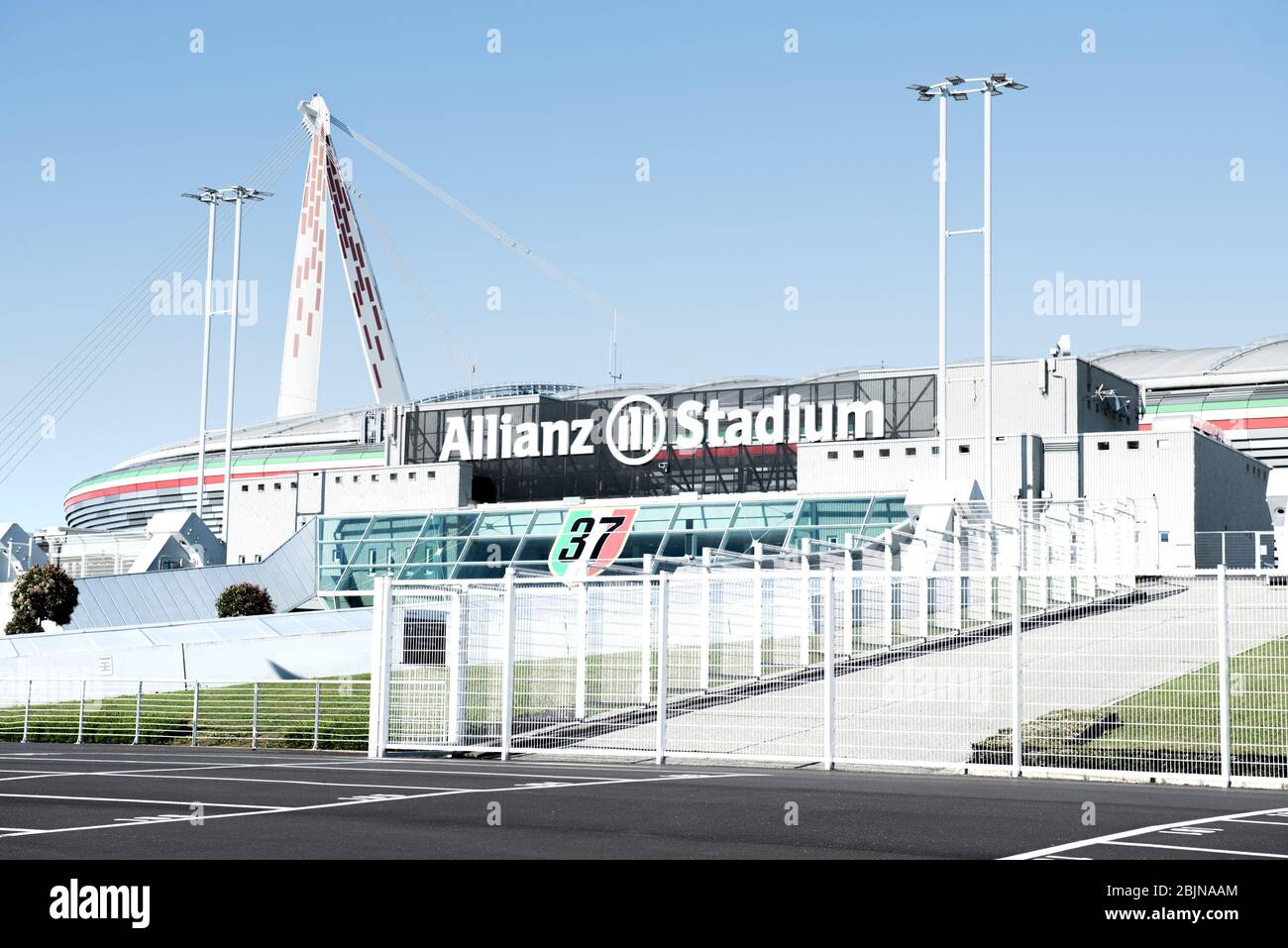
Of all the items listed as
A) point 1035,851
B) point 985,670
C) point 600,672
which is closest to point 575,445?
point 600,672

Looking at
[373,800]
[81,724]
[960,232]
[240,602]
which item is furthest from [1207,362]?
[373,800]

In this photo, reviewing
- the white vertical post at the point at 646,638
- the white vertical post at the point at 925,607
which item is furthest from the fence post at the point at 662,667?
the white vertical post at the point at 925,607

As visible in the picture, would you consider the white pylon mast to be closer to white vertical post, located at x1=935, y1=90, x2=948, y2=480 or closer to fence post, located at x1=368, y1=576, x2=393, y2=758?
white vertical post, located at x1=935, y1=90, x2=948, y2=480

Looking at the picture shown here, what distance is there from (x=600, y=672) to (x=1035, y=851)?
33.3 feet

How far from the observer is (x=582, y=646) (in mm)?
18906

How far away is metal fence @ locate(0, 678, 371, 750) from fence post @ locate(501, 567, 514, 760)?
166 inches

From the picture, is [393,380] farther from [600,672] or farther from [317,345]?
[600,672]

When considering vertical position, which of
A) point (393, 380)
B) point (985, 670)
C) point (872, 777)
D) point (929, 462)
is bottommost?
point (872, 777)

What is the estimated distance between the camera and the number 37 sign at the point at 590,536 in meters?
47.6

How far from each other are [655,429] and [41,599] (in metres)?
22.1

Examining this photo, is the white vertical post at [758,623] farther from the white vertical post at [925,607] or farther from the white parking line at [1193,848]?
the white parking line at [1193,848]

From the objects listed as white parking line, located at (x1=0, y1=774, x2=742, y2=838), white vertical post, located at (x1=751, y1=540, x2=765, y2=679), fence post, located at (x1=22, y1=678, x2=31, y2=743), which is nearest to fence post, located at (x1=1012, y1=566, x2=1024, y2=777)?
white parking line, located at (x1=0, y1=774, x2=742, y2=838)
